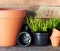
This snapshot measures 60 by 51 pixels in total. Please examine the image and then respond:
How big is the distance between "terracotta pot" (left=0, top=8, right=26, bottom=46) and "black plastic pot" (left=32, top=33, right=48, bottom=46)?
4.9 inches

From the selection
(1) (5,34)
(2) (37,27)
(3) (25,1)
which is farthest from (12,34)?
(3) (25,1)

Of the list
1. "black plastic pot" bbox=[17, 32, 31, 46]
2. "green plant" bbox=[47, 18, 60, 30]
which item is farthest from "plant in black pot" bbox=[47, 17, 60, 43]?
"black plastic pot" bbox=[17, 32, 31, 46]

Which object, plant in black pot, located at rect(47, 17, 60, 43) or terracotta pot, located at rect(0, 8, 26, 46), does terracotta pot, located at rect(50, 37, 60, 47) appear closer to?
plant in black pot, located at rect(47, 17, 60, 43)

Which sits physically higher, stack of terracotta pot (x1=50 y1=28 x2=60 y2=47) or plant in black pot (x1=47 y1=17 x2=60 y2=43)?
plant in black pot (x1=47 y1=17 x2=60 y2=43)

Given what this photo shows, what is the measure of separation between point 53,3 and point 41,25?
0.23 metres

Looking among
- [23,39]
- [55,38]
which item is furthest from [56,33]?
[23,39]

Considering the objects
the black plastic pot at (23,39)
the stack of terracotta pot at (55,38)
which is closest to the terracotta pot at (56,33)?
the stack of terracotta pot at (55,38)

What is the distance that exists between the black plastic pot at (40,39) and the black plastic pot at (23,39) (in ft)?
0.12

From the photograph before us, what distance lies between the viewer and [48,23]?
112cm

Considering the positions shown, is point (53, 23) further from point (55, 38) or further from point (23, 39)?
point (23, 39)

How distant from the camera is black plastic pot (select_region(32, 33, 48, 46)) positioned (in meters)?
1.07

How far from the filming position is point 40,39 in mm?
1071

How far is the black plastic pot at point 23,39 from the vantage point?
1.08m

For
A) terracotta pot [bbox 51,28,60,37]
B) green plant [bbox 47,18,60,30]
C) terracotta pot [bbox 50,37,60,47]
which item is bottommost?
terracotta pot [bbox 50,37,60,47]
